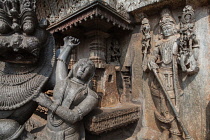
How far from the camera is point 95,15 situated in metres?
3.29

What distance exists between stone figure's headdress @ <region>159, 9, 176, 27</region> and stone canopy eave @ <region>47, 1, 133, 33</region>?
0.97 meters

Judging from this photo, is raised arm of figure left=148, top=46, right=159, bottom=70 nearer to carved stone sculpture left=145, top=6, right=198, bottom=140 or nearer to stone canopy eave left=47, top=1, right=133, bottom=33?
carved stone sculpture left=145, top=6, right=198, bottom=140

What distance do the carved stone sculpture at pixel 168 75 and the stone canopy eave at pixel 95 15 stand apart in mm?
1108

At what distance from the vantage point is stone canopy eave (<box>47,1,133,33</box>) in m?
3.28

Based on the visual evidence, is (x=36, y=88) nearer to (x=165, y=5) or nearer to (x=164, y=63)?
(x=164, y=63)

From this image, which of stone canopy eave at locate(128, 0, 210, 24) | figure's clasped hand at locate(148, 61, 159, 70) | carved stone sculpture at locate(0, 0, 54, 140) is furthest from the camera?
figure's clasped hand at locate(148, 61, 159, 70)

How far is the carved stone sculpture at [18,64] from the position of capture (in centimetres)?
196

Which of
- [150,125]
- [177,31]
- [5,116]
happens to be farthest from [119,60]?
[5,116]

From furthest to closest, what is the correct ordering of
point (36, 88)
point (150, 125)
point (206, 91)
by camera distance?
point (150, 125), point (206, 91), point (36, 88)

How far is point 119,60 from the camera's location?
15.8ft

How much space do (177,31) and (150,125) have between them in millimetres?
2709

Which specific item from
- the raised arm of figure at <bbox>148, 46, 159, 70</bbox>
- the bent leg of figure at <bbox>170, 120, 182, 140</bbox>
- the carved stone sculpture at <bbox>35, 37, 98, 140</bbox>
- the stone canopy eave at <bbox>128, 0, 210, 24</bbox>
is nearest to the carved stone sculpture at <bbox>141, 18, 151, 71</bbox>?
the raised arm of figure at <bbox>148, 46, 159, 70</bbox>

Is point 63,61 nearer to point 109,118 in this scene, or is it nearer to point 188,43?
point 109,118

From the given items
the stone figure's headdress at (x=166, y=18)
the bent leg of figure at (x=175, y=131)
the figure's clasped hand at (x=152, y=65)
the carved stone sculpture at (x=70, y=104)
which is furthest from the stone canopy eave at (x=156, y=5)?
the bent leg of figure at (x=175, y=131)
